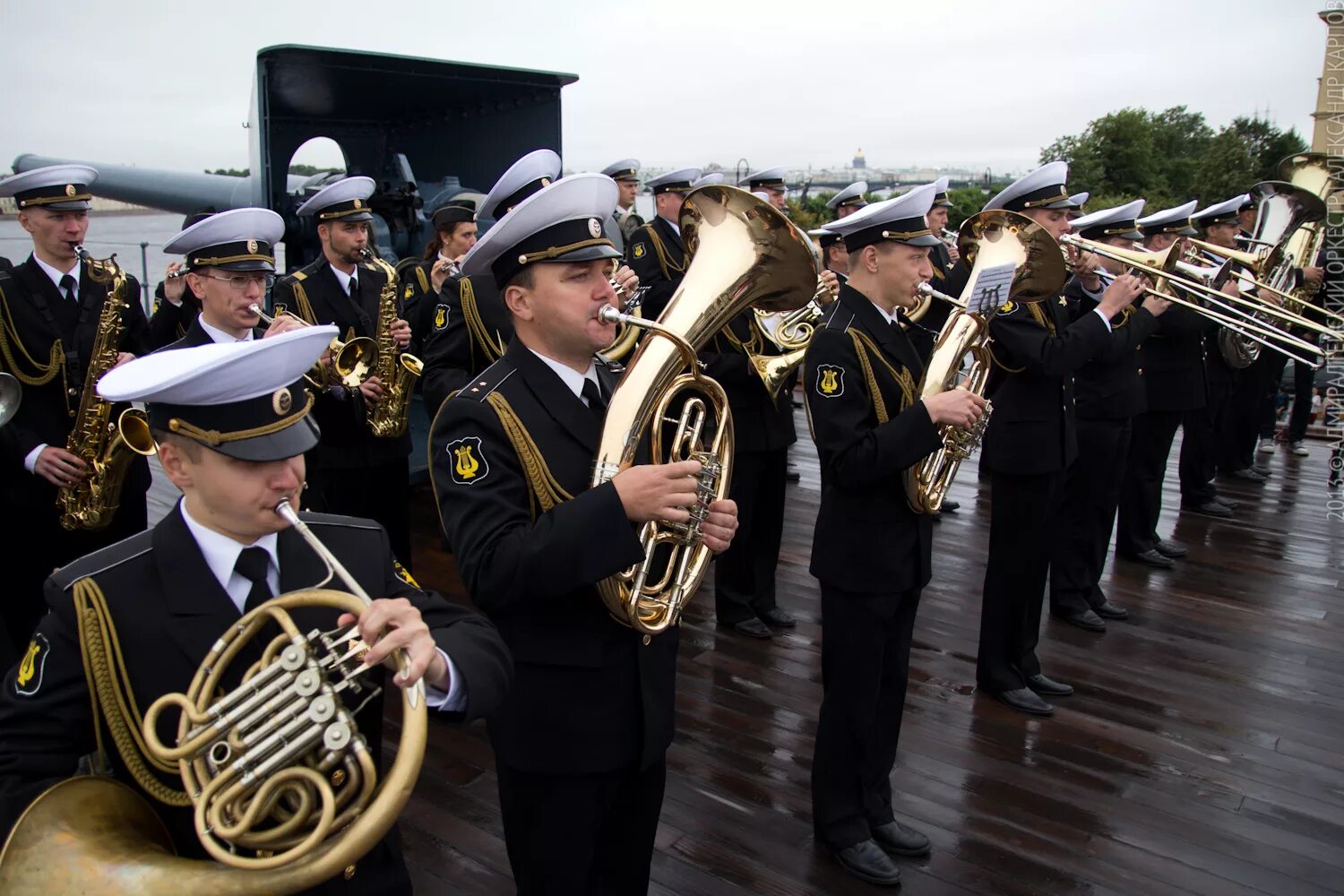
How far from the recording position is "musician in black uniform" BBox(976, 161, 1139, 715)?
14.9ft

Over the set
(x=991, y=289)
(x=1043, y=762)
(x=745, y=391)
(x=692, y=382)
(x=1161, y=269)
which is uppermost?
(x=1161, y=269)

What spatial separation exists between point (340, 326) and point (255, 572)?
3583 millimetres

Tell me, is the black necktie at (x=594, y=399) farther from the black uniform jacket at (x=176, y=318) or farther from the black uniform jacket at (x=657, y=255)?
the black uniform jacket at (x=176, y=318)

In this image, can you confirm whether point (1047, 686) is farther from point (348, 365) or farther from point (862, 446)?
point (348, 365)

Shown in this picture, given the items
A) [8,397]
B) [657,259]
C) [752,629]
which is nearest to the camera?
[8,397]

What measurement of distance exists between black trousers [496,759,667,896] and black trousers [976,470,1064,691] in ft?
8.92

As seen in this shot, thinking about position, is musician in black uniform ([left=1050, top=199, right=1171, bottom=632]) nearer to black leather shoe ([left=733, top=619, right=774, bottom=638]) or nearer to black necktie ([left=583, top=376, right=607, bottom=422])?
black leather shoe ([left=733, top=619, right=774, bottom=638])

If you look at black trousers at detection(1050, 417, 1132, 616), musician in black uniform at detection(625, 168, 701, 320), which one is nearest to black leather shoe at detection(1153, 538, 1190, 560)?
black trousers at detection(1050, 417, 1132, 616)

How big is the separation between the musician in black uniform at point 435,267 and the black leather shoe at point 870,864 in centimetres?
339

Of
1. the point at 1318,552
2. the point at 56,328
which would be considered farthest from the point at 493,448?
the point at 1318,552

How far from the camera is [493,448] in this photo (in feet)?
7.54

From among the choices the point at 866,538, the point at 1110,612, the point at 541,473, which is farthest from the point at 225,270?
the point at 1110,612

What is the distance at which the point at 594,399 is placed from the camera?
8.16 feet

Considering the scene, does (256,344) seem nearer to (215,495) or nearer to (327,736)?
(215,495)
